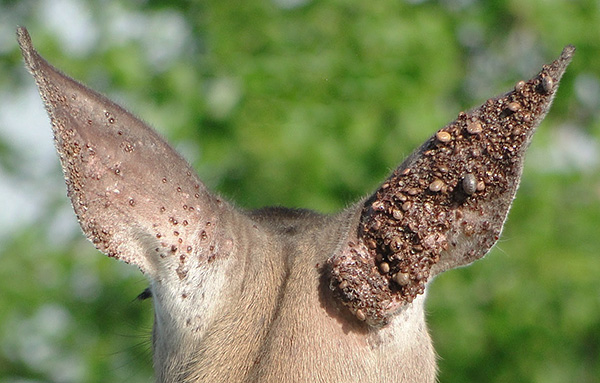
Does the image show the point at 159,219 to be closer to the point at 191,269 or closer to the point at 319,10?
the point at 191,269

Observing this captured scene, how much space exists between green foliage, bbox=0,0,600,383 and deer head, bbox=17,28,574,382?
3.87 m

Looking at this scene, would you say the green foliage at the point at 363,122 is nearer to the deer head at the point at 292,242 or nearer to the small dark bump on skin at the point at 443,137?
the deer head at the point at 292,242

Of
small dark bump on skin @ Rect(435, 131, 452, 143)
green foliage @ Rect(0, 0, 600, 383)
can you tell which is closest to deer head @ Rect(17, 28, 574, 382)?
small dark bump on skin @ Rect(435, 131, 452, 143)

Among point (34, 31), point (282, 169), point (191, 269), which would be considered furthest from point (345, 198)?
point (191, 269)

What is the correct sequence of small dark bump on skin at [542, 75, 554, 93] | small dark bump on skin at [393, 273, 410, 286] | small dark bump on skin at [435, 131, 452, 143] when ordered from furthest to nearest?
small dark bump on skin at [393, 273, 410, 286] < small dark bump on skin at [435, 131, 452, 143] < small dark bump on skin at [542, 75, 554, 93]

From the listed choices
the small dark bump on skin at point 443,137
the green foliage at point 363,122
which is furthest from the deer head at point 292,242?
the green foliage at point 363,122

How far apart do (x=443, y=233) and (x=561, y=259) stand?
5.23 m

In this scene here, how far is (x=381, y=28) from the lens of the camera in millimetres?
7270

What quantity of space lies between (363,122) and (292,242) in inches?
165

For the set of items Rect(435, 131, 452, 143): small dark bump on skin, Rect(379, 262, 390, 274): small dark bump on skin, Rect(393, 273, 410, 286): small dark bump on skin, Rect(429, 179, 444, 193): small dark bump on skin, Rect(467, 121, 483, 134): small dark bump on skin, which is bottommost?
Rect(393, 273, 410, 286): small dark bump on skin

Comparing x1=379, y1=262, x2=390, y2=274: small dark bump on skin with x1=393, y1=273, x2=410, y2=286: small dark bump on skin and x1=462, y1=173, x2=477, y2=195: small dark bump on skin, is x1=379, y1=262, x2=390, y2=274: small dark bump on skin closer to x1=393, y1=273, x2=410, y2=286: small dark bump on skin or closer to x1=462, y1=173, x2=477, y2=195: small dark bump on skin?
x1=393, y1=273, x2=410, y2=286: small dark bump on skin

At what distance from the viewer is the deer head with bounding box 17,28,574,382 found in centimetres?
222

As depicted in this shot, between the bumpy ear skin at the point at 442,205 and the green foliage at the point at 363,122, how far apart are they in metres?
4.27

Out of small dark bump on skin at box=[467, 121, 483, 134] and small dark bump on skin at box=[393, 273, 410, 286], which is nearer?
small dark bump on skin at box=[467, 121, 483, 134]
